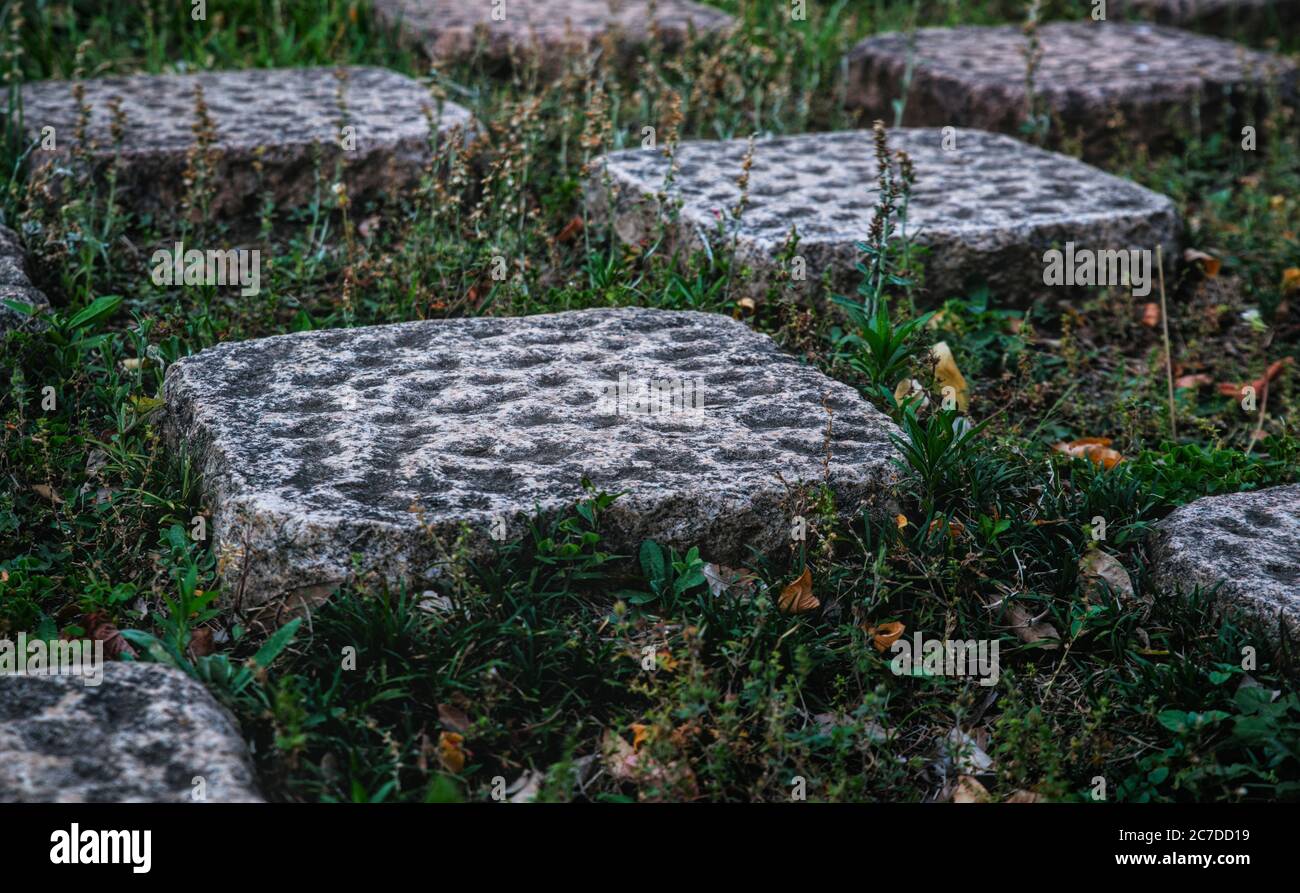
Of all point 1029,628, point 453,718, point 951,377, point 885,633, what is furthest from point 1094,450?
point 453,718

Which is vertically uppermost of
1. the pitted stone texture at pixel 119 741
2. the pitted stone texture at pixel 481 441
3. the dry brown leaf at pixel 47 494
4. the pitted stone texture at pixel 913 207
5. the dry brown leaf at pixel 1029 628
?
the pitted stone texture at pixel 913 207

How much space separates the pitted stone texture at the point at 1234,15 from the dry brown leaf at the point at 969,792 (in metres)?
6.29

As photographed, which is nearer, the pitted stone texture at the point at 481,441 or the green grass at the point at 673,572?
the green grass at the point at 673,572

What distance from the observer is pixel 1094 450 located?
146 inches

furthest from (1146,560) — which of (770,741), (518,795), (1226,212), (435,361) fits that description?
(1226,212)

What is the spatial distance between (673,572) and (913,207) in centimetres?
219

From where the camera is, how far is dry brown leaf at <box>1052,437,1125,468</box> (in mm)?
3627

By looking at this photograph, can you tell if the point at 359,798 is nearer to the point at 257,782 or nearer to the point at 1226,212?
the point at 257,782

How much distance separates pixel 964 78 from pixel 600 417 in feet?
11.6

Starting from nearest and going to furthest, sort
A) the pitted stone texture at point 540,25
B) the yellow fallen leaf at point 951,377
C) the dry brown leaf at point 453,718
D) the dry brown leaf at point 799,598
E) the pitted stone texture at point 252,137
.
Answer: the dry brown leaf at point 453,718 < the dry brown leaf at point 799,598 < the yellow fallen leaf at point 951,377 < the pitted stone texture at point 252,137 < the pitted stone texture at point 540,25

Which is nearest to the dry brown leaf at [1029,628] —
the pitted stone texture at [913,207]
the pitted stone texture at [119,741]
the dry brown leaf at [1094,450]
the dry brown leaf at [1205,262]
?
the dry brown leaf at [1094,450]

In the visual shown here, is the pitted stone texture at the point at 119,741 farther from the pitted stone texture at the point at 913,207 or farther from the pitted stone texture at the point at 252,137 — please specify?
the pitted stone texture at the point at 252,137

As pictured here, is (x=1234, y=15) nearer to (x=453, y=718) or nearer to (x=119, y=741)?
(x=453, y=718)

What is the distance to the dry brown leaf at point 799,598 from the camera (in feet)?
9.45
